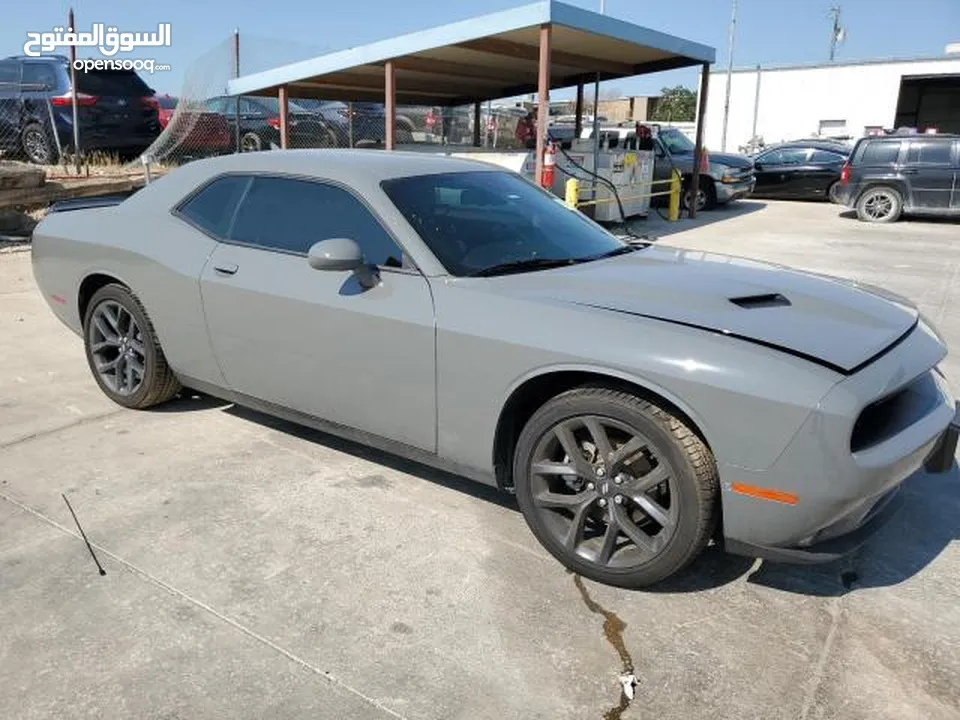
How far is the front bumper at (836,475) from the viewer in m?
2.40

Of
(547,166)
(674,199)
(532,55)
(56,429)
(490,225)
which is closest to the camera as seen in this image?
(490,225)

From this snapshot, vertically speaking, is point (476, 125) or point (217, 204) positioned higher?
point (476, 125)

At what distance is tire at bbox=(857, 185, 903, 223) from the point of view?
50.4 ft

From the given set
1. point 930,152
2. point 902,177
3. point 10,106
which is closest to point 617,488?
point 10,106

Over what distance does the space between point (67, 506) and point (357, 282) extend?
1.56 metres

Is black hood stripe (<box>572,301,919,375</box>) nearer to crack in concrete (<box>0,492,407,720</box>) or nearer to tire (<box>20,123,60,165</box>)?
crack in concrete (<box>0,492,407,720</box>)

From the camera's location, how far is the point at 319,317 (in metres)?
3.45

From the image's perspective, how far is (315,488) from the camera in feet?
11.9

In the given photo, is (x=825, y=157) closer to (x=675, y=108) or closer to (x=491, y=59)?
(x=491, y=59)

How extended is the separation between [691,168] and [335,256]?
1490 cm

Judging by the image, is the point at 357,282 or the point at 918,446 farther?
the point at 357,282

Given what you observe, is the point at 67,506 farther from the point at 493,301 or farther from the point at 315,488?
the point at 493,301

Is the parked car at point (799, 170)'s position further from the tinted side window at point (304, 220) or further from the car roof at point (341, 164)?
the tinted side window at point (304, 220)

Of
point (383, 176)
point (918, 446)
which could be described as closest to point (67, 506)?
point (383, 176)
